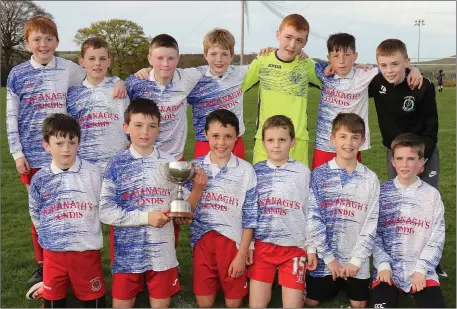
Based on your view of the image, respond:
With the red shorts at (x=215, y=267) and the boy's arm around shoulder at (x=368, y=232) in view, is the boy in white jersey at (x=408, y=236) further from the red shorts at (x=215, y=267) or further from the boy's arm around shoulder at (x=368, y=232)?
the red shorts at (x=215, y=267)

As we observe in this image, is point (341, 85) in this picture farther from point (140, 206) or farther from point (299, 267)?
point (140, 206)

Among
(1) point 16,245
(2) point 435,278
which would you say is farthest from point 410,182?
(1) point 16,245

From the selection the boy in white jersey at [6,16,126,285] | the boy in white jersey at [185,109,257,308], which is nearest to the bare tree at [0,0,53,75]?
the boy in white jersey at [6,16,126,285]

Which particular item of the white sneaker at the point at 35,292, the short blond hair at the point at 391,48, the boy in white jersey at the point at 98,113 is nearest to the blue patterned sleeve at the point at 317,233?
the short blond hair at the point at 391,48

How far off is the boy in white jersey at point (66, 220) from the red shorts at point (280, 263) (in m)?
1.22

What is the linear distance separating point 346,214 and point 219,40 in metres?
1.92

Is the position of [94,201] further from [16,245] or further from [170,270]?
[16,245]

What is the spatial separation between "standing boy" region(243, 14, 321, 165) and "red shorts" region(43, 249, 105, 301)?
71.1 inches

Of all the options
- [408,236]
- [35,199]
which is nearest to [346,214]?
[408,236]

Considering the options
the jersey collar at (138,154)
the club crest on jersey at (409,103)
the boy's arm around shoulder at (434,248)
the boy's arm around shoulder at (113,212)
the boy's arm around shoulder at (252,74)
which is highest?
the boy's arm around shoulder at (252,74)

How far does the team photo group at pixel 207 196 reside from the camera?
406 centimetres

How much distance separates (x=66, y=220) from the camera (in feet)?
13.1

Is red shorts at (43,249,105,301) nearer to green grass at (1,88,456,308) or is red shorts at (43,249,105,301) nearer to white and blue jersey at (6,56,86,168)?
green grass at (1,88,456,308)

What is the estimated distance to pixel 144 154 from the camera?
13.7 feet
